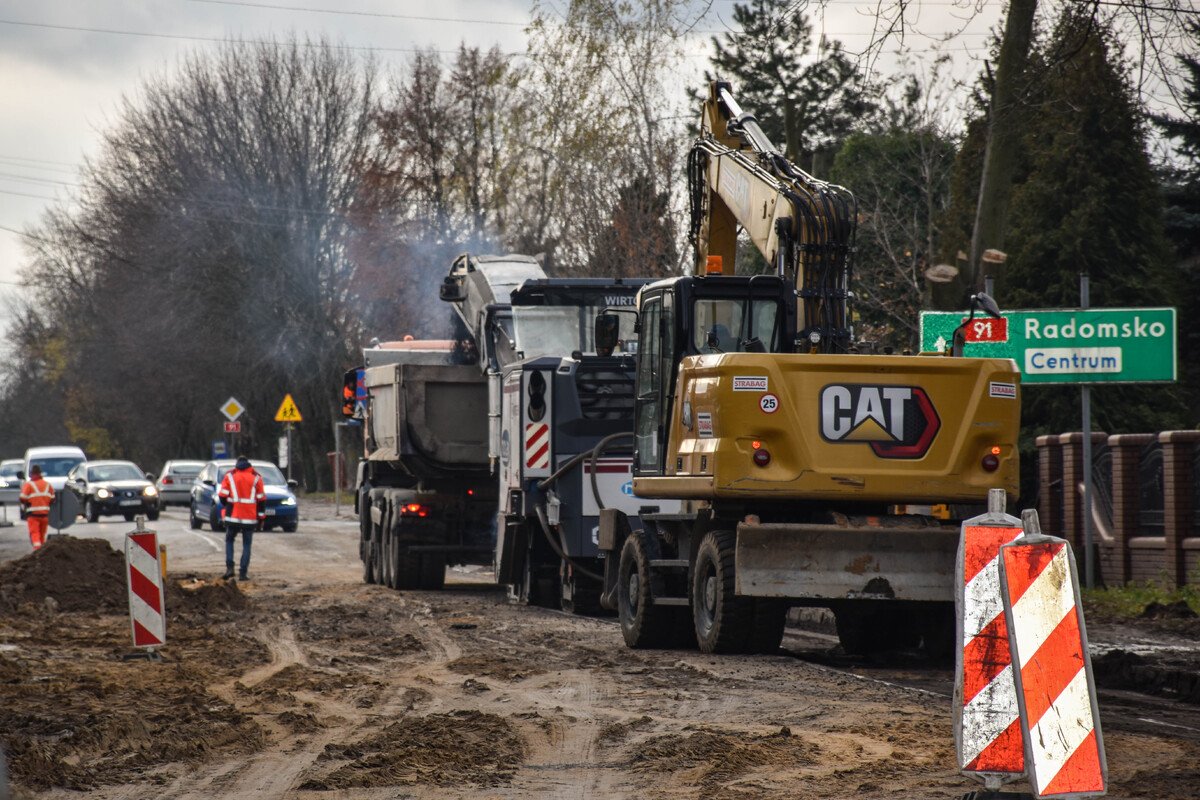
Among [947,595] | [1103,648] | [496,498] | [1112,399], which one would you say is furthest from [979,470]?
[1112,399]

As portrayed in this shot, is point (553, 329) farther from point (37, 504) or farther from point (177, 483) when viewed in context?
point (177, 483)

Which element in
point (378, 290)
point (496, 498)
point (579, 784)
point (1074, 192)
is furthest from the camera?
point (378, 290)

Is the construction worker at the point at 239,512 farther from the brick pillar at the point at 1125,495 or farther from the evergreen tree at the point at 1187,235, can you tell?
the evergreen tree at the point at 1187,235

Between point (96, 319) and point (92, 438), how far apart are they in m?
22.6

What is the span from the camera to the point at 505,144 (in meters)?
36.6

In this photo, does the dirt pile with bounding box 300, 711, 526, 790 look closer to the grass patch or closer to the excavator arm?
the excavator arm

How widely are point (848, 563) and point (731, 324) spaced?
241cm

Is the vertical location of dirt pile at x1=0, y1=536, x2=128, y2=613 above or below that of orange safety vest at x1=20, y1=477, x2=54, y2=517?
below

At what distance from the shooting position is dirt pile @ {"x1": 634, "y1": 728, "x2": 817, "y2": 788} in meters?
8.42

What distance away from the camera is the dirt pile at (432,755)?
828cm

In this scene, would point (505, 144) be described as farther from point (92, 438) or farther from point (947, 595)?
point (92, 438)

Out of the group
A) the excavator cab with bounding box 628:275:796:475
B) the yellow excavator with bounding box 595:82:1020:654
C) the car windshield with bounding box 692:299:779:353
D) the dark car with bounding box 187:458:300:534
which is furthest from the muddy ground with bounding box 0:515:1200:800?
the dark car with bounding box 187:458:300:534

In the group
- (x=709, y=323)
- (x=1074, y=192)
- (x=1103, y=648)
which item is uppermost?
(x=1074, y=192)

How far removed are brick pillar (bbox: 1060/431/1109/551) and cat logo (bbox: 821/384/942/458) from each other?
9822mm
